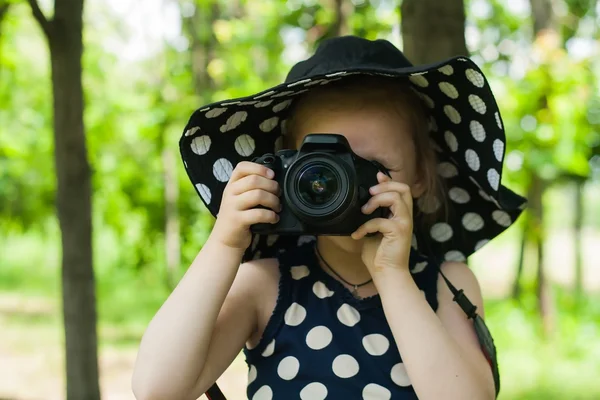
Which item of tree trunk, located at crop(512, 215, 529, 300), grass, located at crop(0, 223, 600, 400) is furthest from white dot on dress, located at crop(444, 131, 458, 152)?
tree trunk, located at crop(512, 215, 529, 300)

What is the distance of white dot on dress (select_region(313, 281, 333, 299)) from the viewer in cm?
159

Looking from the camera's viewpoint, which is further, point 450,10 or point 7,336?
point 7,336

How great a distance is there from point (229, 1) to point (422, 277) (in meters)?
7.80

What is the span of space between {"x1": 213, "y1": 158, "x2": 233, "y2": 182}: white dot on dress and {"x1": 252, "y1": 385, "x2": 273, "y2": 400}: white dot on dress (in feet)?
1.64

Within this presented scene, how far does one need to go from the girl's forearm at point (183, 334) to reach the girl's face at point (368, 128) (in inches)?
13.4

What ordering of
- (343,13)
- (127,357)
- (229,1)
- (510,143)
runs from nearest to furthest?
(343,13) → (510,143) → (127,357) → (229,1)

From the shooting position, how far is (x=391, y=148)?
1517 millimetres

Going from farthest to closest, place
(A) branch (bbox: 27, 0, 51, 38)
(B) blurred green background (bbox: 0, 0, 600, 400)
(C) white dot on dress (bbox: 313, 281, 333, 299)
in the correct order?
(B) blurred green background (bbox: 0, 0, 600, 400) < (A) branch (bbox: 27, 0, 51, 38) < (C) white dot on dress (bbox: 313, 281, 333, 299)

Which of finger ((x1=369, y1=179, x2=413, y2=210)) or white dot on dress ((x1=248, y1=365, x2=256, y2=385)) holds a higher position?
finger ((x1=369, y1=179, x2=413, y2=210))

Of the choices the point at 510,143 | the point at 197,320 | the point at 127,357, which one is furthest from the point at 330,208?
the point at 127,357

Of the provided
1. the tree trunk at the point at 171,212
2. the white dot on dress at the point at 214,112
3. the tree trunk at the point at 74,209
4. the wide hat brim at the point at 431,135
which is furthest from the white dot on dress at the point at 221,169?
the tree trunk at the point at 171,212

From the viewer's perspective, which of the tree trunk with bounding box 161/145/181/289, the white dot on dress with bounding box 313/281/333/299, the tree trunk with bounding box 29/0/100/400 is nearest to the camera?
the white dot on dress with bounding box 313/281/333/299

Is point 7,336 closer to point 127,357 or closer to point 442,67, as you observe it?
point 127,357

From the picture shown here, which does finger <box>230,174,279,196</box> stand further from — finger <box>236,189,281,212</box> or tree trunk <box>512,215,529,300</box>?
tree trunk <box>512,215,529,300</box>
